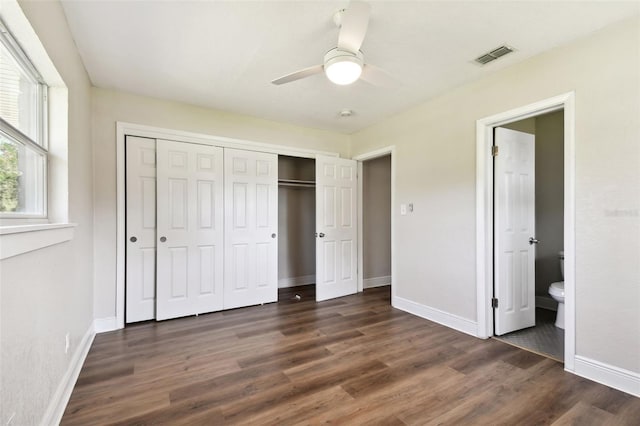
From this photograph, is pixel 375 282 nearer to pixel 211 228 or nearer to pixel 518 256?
pixel 518 256

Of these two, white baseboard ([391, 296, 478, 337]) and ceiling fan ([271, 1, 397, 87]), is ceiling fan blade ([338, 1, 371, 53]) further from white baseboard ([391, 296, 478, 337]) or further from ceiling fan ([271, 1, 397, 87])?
white baseboard ([391, 296, 478, 337])

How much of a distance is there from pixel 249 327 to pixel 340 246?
5.67 ft

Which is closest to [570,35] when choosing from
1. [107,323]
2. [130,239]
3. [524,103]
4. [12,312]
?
[524,103]

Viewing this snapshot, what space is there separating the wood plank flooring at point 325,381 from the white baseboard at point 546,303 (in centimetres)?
163

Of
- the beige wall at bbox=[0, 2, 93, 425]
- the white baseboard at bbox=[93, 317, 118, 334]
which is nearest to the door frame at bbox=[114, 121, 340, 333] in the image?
the white baseboard at bbox=[93, 317, 118, 334]

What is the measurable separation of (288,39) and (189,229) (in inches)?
91.1

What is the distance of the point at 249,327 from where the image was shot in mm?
3084

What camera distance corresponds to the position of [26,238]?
123 centimetres

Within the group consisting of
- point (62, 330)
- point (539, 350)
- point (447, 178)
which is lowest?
point (539, 350)

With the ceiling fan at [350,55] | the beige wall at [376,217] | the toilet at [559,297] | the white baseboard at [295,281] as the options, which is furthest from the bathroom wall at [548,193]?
the white baseboard at [295,281]

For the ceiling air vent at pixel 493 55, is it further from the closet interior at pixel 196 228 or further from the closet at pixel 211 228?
the closet interior at pixel 196 228

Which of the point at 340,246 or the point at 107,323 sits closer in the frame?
the point at 107,323

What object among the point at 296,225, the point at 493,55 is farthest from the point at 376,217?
the point at 493,55

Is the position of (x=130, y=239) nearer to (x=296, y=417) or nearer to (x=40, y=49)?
(x=40, y=49)
